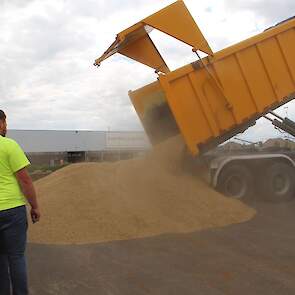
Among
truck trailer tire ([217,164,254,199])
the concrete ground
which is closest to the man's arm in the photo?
the concrete ground

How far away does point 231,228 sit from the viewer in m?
8.16

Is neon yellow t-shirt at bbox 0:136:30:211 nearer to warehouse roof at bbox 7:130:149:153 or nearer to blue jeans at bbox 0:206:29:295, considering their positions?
blue jeans at bbox 0:206:29:295

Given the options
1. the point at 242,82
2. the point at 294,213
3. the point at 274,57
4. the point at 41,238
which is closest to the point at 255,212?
the point at 294,213

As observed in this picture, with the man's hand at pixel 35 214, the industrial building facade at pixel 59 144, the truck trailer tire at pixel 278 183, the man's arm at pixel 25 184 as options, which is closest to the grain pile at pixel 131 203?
the truck trailer tire at pixel 278 183

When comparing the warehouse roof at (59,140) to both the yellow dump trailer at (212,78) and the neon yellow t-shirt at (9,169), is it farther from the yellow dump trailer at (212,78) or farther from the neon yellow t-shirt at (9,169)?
the neon yellow t-shirt at (9,169)

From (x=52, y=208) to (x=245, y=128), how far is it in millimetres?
4725

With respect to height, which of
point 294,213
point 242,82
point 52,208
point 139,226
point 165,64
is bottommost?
point 294,213

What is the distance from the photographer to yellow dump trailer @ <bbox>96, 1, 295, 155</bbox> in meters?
9.73

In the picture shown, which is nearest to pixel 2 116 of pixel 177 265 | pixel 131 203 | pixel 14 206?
pixel 14 206

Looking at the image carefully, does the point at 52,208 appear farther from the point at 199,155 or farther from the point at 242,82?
the point at 242,82

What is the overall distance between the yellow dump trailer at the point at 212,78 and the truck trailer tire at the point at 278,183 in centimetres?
142

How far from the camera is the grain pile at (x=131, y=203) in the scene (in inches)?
312

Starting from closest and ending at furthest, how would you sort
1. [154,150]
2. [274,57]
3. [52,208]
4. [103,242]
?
[103,242] → [52,208] → [274,57] → [154,150]

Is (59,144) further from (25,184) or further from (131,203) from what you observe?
(25,184)
